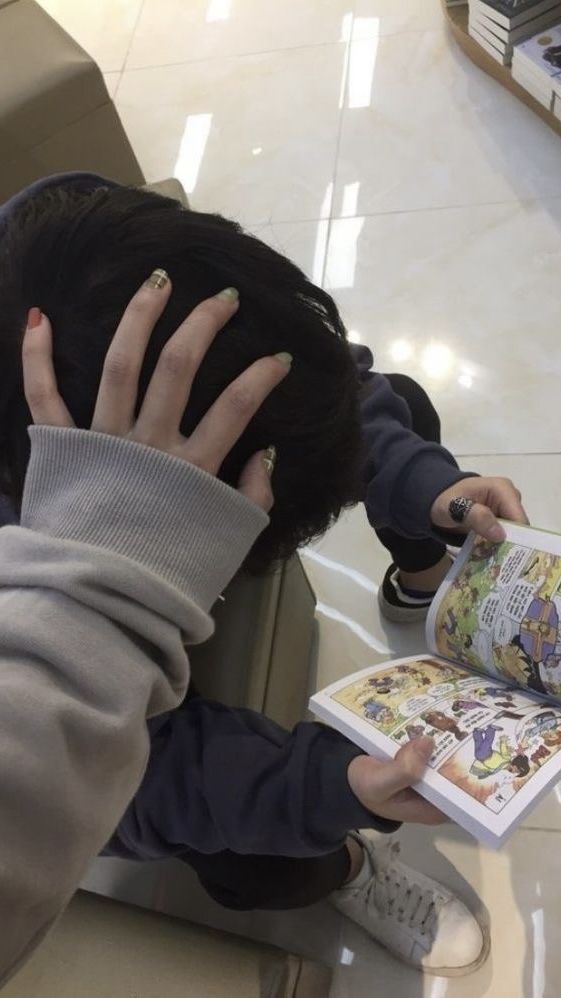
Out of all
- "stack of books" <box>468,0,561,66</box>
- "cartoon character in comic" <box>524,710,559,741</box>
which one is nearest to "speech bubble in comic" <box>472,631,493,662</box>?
"cartoon character in comic" <box>524,710,559,741</box>

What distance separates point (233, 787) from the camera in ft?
2.31

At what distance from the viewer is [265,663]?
912mm

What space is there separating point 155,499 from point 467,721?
340 mm

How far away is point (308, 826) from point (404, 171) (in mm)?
1430

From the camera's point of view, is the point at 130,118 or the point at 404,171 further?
the point at 130,118

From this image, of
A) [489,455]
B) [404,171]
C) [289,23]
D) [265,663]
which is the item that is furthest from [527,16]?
[265,663]

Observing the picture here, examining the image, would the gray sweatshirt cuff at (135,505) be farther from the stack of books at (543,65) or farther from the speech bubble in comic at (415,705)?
the stack of books at (543,65)

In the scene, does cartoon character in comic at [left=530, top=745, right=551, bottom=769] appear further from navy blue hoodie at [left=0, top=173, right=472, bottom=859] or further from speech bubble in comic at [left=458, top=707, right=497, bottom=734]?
navy blue hoodie at [left=0, top=173, right=472, bottom=859]

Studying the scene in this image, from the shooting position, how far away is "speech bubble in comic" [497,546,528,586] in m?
0.75

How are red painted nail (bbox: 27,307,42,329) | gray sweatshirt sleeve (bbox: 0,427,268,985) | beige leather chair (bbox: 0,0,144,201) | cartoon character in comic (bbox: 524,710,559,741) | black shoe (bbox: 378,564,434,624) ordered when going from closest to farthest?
1. gray sweatshirt sleeve (bbox: 0,427,268,985)
2. red painted nail (bbox: 27,307,42,329)
3. cartoon character in comic (bbox: 524,710,559,741)
4. black shoe (bbox: 378,564,434,624)
5. beige leather chair (bbox: 0,0,144,201)

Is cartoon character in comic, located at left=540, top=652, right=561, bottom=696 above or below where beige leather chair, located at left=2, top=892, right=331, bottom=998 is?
above

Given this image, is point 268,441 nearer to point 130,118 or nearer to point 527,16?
point 527,16

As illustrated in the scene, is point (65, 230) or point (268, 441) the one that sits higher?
point (65, 230)

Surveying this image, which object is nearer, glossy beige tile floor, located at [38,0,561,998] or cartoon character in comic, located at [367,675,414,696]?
cartoon character in comic, located at [367,675,414,696]
